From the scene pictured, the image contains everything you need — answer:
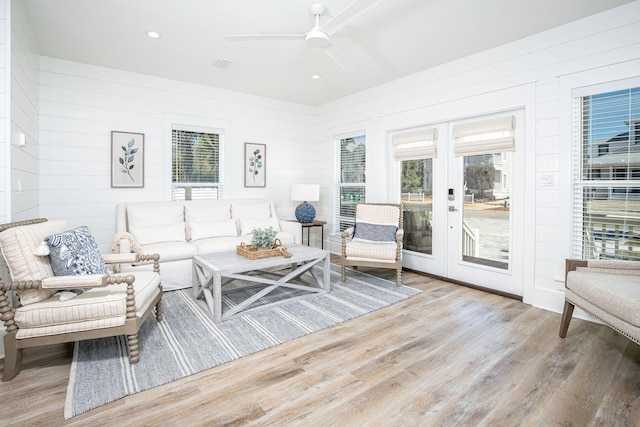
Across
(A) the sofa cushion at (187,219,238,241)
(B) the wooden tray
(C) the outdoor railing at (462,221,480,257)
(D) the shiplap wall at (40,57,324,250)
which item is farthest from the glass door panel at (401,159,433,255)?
(A) the sofa cushion at (187,219,238,241)

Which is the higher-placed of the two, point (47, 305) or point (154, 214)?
point (154, 214)

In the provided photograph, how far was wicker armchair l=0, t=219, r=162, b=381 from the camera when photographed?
1973 millimetres

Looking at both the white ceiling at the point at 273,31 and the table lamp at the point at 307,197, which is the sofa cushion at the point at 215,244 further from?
the white ceiling at the point at 273,31

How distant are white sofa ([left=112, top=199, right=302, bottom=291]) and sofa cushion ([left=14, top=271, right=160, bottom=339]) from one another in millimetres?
1442

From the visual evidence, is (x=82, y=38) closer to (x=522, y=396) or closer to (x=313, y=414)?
(x=313, y=414)

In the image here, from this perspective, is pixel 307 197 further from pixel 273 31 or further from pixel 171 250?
pixel 273 31

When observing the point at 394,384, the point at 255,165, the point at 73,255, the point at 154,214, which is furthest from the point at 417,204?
the point at 73,255

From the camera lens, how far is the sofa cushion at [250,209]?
4.94 metres

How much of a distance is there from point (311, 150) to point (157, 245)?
3.29 m

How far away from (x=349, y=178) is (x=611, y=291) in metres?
3.92

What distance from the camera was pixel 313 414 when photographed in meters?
1.74

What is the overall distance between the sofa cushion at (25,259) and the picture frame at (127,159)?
2.35 m

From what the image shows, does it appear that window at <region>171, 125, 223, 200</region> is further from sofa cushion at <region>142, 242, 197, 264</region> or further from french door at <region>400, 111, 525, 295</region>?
french door at <region>400, 111, 525, 295</region>

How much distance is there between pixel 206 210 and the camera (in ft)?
15.4
